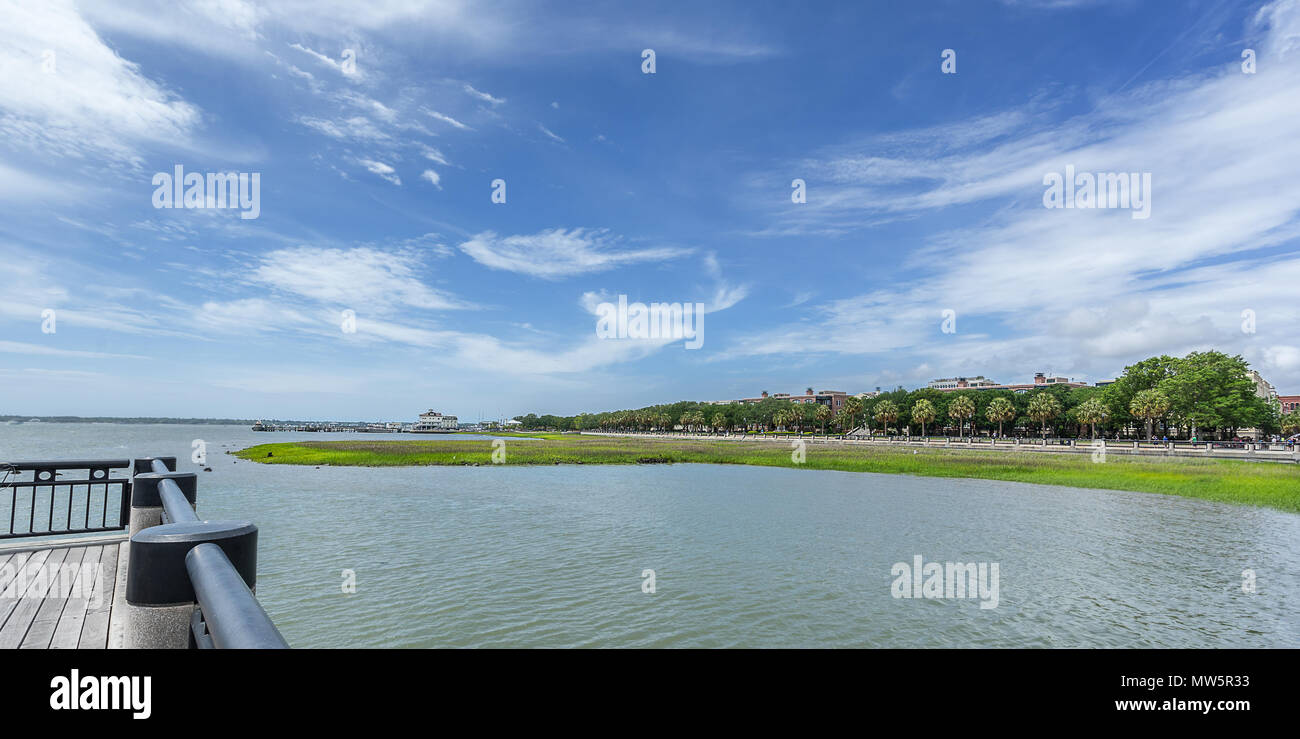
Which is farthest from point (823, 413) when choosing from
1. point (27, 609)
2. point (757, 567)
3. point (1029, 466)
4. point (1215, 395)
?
point (27, 609)

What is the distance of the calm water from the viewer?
14484 millimetres

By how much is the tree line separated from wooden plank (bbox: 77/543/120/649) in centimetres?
10855

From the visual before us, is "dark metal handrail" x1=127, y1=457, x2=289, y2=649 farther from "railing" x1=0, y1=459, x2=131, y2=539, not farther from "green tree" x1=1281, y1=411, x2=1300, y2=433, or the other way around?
"green tree" x1=1281, y1=411, x2=1300, y2=433

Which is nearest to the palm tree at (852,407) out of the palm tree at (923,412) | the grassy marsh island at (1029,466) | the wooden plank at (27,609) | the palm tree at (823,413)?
the palm tree at (823,413)

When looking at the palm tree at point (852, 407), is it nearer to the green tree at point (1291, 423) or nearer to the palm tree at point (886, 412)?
the palm tree at point (886, 412)

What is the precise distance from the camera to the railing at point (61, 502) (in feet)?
27.8

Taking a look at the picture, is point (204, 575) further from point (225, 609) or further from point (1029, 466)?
point (1029, 466)

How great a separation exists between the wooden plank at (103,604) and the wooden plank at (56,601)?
15 cm

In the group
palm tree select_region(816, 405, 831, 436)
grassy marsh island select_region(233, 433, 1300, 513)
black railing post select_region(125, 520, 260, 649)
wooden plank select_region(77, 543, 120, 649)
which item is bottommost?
grassy marsh island select_region(233, 433, 1300, 513)

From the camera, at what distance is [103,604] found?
6.43m

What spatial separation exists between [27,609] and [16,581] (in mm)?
1182

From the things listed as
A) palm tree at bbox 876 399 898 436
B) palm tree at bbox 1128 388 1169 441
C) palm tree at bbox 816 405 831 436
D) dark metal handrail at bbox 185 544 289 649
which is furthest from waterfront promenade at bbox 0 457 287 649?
palm tree at bbox 816 405 831 436
